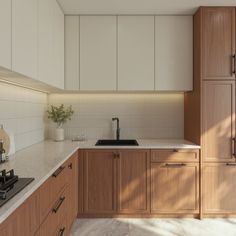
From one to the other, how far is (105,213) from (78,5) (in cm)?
242

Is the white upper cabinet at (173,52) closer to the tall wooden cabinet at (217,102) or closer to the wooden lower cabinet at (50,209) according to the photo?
the tall wooden cabinet at (217,102)

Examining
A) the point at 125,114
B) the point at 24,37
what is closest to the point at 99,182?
the point at 125,114

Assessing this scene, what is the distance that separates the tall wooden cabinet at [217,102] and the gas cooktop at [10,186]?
6.88ft

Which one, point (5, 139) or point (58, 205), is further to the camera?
point (5, 139)

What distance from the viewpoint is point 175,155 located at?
289 centimetres

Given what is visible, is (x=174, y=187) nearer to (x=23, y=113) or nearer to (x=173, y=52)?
(x=173, y=52)

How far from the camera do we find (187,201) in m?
2.92

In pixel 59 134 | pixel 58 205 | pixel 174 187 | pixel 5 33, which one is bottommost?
pixel 174 187

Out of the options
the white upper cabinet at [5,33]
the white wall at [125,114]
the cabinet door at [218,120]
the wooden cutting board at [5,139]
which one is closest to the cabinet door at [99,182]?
the white wall at [125,114]

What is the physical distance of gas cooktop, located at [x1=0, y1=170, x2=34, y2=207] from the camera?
1.14m

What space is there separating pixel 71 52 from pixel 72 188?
5.33 feet

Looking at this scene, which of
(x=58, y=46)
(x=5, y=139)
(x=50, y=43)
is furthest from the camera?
(x=58, y=46)

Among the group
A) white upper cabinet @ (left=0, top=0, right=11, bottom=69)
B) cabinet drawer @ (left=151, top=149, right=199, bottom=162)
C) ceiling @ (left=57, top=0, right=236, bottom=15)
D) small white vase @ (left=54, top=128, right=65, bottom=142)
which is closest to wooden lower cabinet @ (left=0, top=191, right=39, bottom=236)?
white upper cabinet @ (left=0, top=0, right=11, bottom=69)

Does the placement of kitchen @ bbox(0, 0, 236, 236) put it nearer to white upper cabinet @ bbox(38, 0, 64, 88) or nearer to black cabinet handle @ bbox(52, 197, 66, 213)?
white upper cabinet @ bbox(38, 0, 64, 88)
